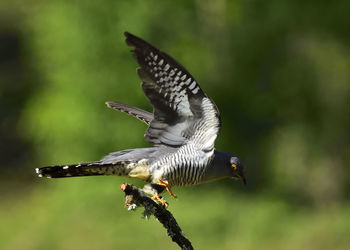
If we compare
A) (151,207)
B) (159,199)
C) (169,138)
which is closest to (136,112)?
(169,138)

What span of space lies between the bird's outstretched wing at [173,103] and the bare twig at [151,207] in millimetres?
806

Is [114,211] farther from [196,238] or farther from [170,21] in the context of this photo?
[170,21]

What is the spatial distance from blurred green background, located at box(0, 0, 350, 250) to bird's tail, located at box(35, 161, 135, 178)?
745 centimetres

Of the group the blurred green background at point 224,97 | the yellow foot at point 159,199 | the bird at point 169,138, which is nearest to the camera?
the yellow foot at point 159,199

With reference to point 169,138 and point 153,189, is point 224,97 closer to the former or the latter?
point 169,138

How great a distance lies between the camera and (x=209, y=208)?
12.3 m

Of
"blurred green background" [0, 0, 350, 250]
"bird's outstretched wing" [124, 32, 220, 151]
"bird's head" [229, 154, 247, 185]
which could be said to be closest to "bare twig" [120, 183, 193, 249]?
"bird's outstretched wing" [124, 32, 220, 151]

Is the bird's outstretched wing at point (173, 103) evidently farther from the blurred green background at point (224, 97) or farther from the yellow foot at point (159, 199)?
the blurred green background at point (224, 97)

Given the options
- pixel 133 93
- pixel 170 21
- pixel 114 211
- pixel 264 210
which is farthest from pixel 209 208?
pixel 170 21

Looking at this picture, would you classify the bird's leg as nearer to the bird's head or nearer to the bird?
the bird

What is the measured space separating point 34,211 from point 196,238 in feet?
16.5

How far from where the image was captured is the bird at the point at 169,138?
4.11m

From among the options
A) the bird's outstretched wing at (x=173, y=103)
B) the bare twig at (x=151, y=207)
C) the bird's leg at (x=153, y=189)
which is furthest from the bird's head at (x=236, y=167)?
the bare twig at (x=151, y=207)

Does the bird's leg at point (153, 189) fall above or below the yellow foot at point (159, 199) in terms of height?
below
